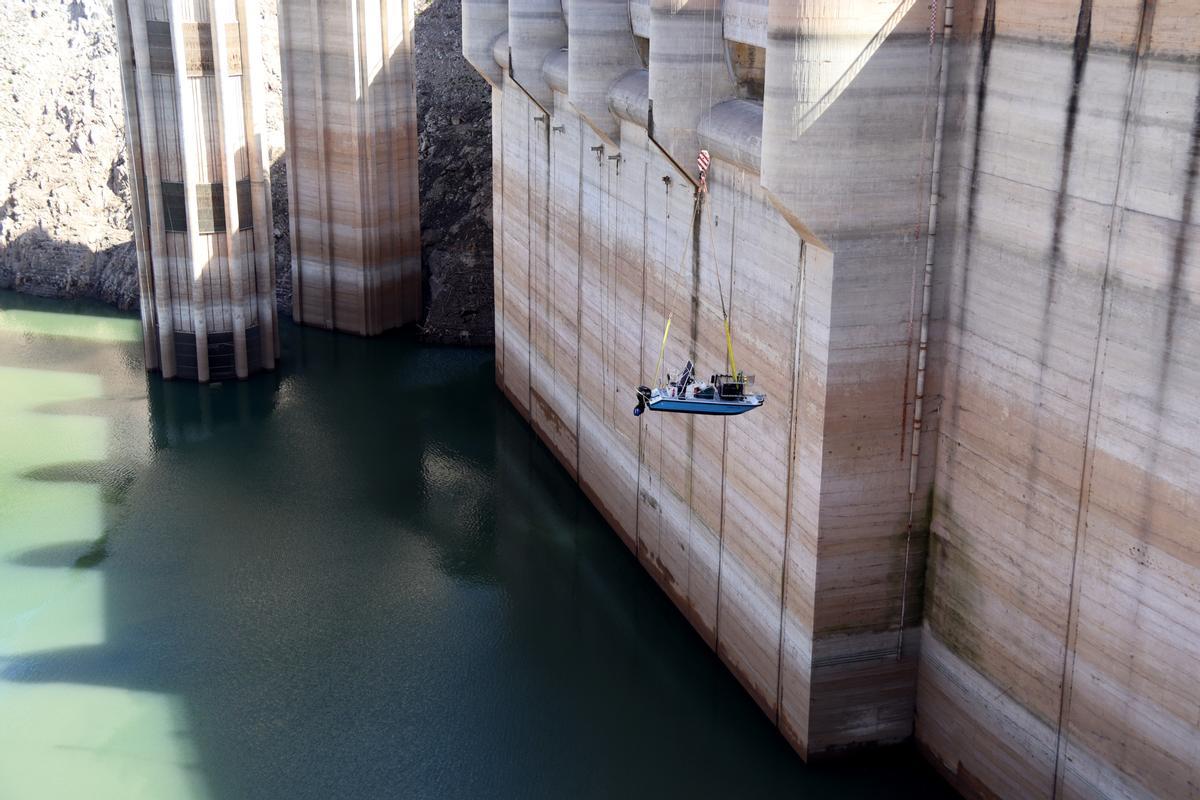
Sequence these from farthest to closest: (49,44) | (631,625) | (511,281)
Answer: (49,44) → (511,281) → (631,625)

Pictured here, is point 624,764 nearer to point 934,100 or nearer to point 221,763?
point 221,763

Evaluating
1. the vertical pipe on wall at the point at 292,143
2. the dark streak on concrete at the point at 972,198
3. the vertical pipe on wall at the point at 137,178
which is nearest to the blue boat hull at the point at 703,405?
the dark streak on concrete at the point at 972,198

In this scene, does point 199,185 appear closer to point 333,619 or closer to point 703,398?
point 333,619

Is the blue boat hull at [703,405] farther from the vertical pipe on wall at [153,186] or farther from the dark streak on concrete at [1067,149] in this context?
the vertical pipe on wall at [153,186]

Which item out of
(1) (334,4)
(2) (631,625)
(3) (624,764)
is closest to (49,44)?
(1) (334,4)

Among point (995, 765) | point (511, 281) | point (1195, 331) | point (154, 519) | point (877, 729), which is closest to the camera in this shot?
point (1195, 331)

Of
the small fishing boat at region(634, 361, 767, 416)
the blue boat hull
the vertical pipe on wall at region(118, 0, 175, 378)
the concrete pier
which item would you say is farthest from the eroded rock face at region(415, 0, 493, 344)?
the blue boat hull

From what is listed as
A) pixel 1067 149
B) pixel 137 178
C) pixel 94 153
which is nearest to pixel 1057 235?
pixel 1067 149
